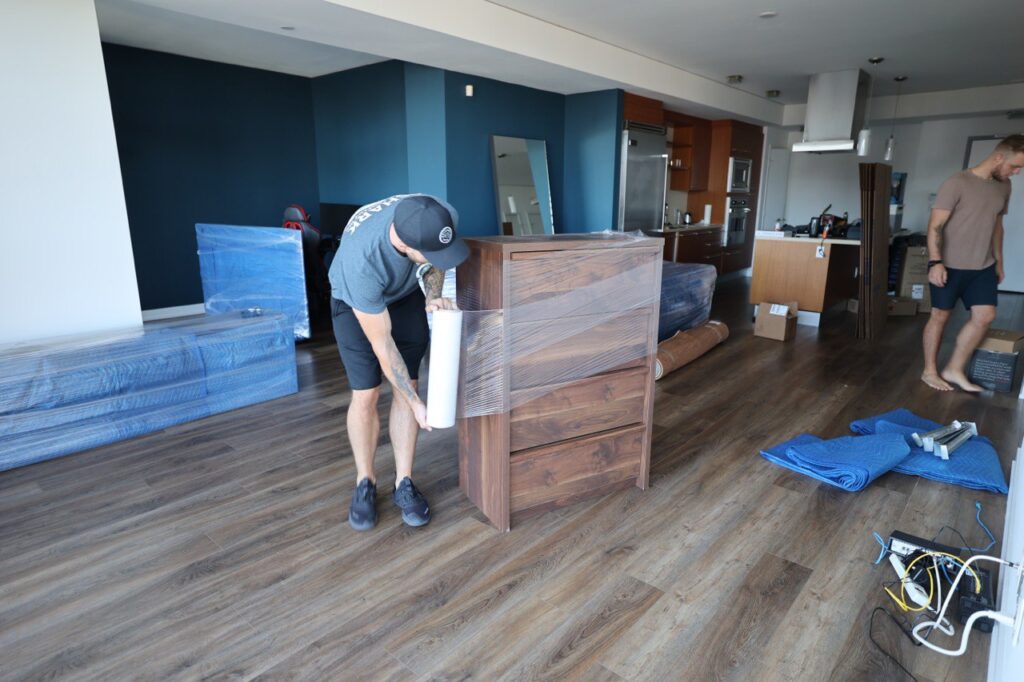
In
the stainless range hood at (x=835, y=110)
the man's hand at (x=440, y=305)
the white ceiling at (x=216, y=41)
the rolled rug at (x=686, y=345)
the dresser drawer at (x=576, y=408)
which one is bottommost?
the rolled rug at (x=686, y=345)

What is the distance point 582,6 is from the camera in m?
3.91

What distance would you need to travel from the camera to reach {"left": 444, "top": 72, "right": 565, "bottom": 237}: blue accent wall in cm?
485

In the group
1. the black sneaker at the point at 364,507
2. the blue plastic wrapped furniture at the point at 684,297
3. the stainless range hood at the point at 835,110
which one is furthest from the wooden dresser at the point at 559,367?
the stainless range hood at the point at 835,110

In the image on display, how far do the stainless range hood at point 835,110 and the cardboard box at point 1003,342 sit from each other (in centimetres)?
262

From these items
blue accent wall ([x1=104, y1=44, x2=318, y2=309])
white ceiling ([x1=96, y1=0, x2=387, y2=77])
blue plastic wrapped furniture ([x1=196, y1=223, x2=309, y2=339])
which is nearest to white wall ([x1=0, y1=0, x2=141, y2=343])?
white ceiling ([x1=96, y1=0, x2=387, y2=77])

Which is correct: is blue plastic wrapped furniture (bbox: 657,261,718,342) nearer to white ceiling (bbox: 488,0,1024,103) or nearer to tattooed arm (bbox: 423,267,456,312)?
white ceiling (bbox: 488,0,1024,103)

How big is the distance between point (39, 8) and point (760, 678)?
409 cm

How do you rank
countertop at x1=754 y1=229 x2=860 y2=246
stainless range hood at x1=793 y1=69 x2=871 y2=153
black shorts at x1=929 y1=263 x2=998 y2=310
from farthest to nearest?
stainless range hood at x1=793 y1=69 x2=871 y2=153 → countertop at x1=754 y1=229 x2=860 y2=246 → black shorts at x1=929 y1=263 x2=998 y2=310

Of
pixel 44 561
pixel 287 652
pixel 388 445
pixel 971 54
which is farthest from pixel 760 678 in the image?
pixel 971 54

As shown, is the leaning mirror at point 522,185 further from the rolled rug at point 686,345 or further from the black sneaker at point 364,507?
the black sneaker at point 364,507

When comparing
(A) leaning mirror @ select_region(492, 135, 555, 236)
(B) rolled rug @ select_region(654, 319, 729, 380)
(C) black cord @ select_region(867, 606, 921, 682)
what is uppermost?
(A) leaning mirror @ select_region(492, 135, 555, 236)

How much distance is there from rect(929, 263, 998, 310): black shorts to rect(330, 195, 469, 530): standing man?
10.9ft

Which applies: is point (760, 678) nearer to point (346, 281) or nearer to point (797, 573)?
point (797, 573)

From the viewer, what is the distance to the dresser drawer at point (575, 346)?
6.35 feet
